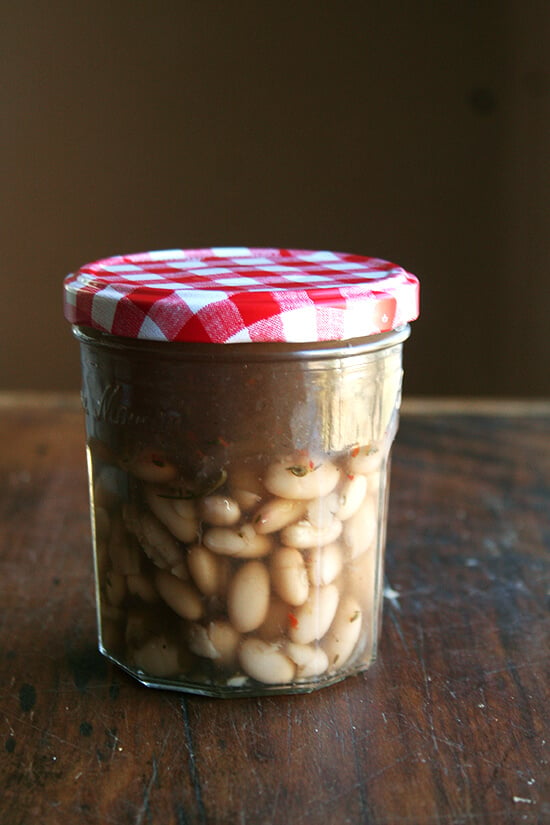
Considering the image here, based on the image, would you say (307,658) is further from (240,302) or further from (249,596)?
(240,302)

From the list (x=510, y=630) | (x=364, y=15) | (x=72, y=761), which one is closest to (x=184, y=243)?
(x=364, y=15)

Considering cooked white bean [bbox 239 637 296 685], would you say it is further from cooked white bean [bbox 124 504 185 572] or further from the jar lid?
the jar lid

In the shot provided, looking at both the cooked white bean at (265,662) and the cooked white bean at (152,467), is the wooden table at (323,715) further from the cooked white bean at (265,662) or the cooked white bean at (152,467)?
the cooked white bean at (152,467)

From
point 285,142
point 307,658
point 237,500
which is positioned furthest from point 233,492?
point 285,142

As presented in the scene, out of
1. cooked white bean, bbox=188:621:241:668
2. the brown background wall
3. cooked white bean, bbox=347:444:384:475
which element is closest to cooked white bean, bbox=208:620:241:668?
cooked white bean, bbox=188:621:241:668

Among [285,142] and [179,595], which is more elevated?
[285,142]

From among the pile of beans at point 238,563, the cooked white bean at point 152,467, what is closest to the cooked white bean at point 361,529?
the pile of beans at point 238,563
